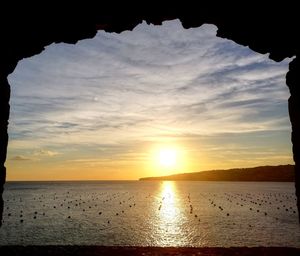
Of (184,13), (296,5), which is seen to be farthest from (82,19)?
(296,5)

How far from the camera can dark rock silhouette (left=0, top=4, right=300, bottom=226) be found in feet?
22.2

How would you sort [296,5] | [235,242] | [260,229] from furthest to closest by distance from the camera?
[260,229], [235,242], [296,5]

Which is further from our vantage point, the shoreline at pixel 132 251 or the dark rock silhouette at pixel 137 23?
the shoreline at pixel 132 251

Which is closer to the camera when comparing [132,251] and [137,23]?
[137,23]

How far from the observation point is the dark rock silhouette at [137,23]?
678 cm

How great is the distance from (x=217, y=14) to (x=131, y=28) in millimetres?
2155

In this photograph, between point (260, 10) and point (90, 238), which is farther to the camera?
point (90, 238)

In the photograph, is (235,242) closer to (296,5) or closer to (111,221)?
(111,221)

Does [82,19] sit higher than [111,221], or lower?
higher

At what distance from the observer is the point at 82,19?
7.34m

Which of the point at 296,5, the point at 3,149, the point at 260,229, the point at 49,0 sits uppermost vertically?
the point at 49,0

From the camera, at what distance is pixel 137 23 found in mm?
7590

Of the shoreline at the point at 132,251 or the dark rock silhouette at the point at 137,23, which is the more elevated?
the dark rock silhouette at the point at 137,23

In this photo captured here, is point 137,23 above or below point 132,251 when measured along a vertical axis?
above
